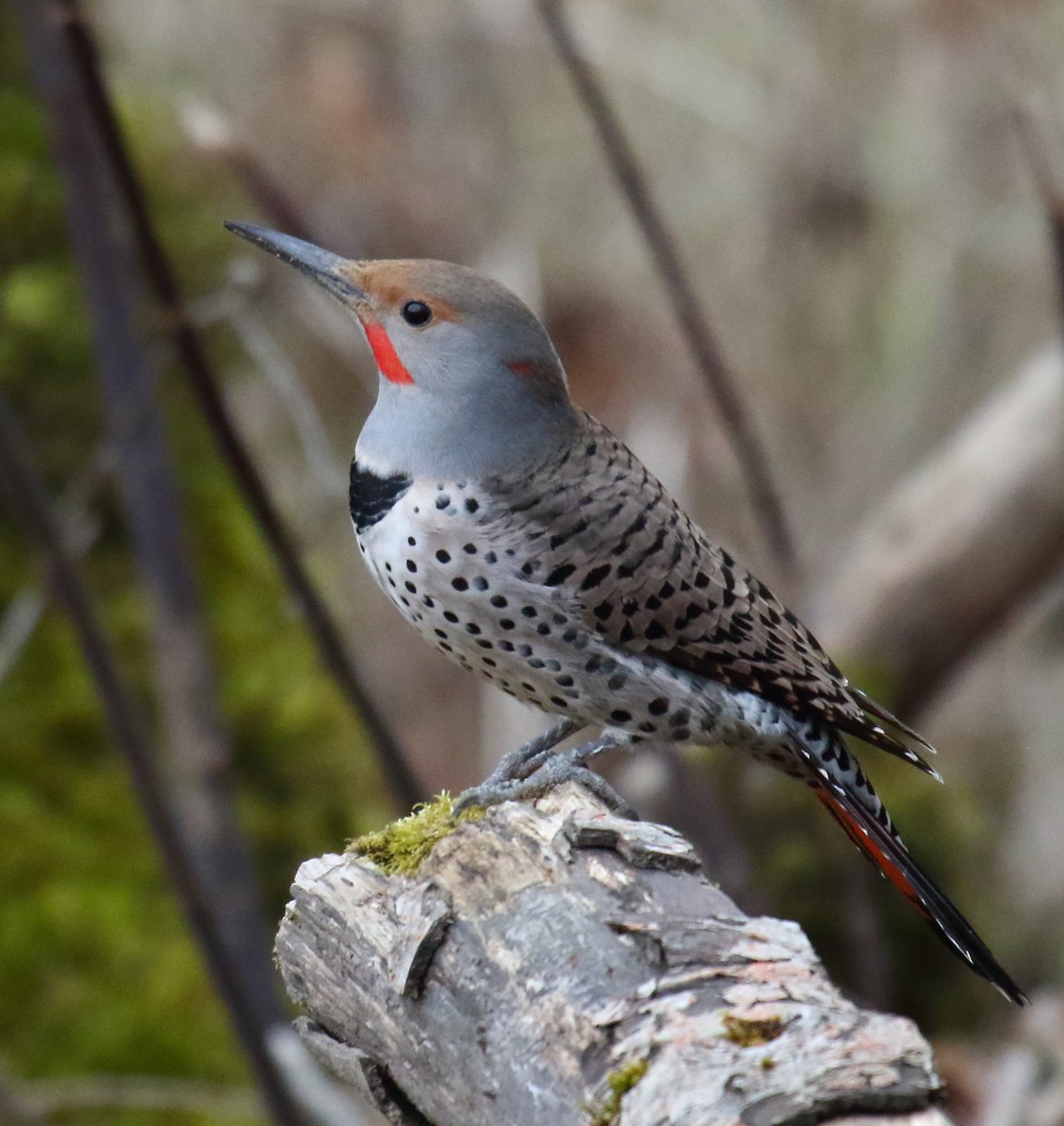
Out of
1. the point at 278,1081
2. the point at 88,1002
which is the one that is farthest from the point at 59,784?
the point at 278,1081

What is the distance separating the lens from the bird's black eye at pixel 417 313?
312cm

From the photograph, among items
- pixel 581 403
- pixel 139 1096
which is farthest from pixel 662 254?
pixel 581 403

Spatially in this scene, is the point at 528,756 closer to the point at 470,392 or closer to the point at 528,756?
the point at 528,756

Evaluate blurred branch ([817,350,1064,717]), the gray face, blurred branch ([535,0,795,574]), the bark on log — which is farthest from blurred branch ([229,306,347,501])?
blurred branch ([817,350,1064,717])

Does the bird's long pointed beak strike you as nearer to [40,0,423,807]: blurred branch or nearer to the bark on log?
[40,0,423,807]: blurred branch

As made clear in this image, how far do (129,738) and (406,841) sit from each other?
106 cm

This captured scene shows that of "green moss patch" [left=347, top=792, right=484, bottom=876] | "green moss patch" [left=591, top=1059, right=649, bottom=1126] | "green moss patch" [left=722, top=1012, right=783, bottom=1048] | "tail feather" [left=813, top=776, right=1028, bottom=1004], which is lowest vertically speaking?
"tail feather" [left=813, top=776, right=1028, bottom=1004]

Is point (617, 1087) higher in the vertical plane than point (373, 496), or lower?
lower

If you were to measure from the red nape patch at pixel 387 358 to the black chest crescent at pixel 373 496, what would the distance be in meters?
0.23

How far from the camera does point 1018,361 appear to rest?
983 cm

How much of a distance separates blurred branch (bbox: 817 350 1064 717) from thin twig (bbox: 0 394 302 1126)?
111 inches

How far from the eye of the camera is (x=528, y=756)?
313cm

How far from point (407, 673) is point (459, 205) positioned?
267 centimetres

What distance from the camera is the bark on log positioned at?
165cm
